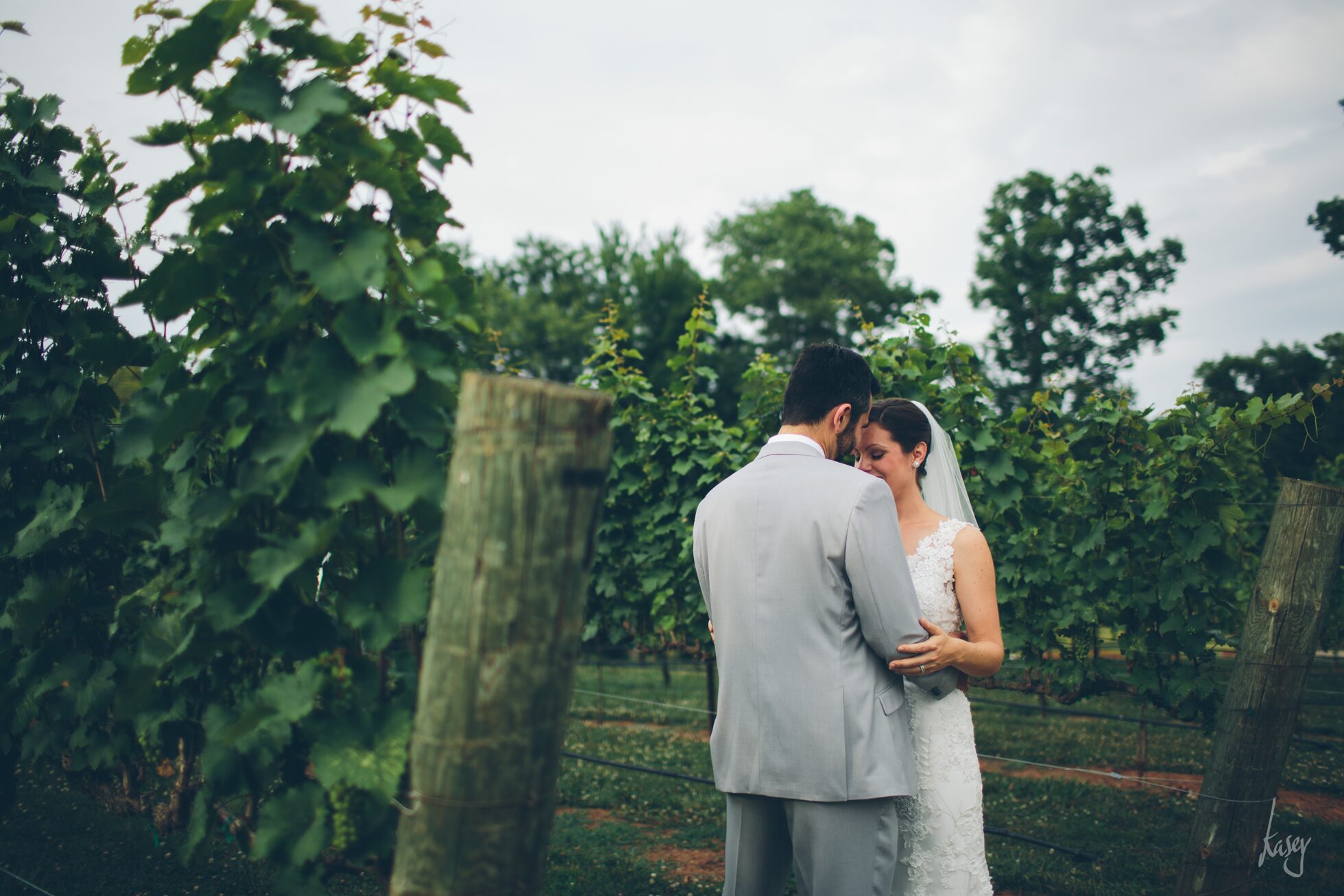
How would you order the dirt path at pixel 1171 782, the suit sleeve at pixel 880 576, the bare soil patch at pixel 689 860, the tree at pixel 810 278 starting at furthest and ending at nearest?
1. the tree at pixel 810 278
2. the dirt path at pixel 1171 782
3. the bare soil patch at pixel 689 860
4. the suit sleeve at pixel 880 576

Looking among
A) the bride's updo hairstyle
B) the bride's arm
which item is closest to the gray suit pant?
the bride's arm

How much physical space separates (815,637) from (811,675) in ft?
0.34

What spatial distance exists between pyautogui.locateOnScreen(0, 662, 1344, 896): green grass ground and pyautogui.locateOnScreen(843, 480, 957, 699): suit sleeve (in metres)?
2.76

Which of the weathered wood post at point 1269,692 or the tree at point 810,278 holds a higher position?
the tree at point 810,278

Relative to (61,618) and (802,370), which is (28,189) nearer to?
(61,618)

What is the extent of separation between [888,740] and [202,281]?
2058 millimetres

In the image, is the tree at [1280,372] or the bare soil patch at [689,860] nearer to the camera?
the bare soil patch at [689,860]

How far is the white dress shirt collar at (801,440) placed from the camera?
2498 mm

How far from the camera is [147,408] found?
2.04m

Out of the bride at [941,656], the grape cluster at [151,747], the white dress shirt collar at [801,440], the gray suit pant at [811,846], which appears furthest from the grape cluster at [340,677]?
the bride at [941,656]

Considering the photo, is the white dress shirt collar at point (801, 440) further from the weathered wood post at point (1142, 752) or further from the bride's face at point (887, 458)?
the weathered wood post at point (1142, 752)

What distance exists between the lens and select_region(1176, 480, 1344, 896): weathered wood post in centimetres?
321

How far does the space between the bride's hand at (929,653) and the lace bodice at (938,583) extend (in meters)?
0.31

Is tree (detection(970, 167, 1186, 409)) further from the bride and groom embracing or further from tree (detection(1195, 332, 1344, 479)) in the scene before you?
the bride and groom embracing
